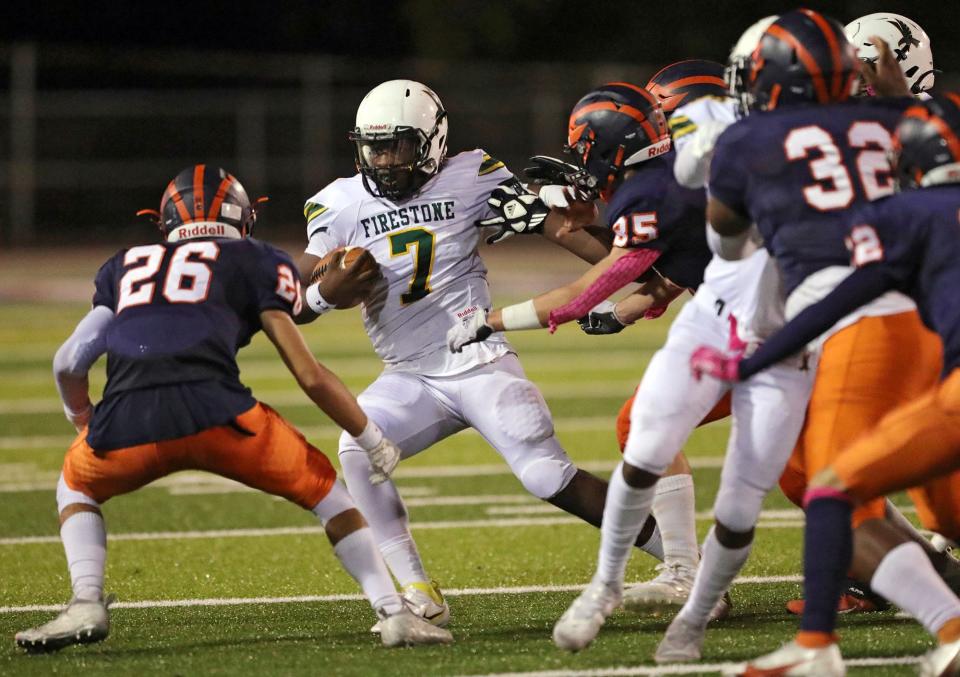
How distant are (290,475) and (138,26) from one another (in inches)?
743

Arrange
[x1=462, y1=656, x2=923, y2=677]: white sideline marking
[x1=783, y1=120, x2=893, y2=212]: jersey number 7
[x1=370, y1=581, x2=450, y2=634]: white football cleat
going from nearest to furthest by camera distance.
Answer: [x1=783, y1=120, x2=893, y2=212]: jersey number 7
[x1=462, y1=656, x2=923, y2=677]: white sideline marking
[x1=370, y1=581, x2=450, y2=634]: white football cleat

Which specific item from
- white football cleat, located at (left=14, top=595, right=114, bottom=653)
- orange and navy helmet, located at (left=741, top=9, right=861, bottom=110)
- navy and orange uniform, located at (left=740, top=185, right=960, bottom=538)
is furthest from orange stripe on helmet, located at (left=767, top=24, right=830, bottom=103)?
A: white football cleat, located at (left=14, top=595, right=114, bottom=653)

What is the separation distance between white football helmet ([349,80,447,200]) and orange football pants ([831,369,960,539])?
77.1 inches

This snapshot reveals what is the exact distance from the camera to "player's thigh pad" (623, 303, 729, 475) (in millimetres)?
3801

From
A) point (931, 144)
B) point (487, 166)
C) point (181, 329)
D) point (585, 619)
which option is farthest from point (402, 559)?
point (931, 144)

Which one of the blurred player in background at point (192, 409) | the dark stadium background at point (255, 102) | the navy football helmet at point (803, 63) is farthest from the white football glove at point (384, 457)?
the dark stadium background at point (255, 102)

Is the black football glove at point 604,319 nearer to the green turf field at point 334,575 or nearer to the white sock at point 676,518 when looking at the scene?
the white sock at point 676,518

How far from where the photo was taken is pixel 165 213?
433 cm

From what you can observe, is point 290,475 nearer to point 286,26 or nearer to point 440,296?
point 440,296

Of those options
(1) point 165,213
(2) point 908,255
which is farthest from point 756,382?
(1) point 165,213

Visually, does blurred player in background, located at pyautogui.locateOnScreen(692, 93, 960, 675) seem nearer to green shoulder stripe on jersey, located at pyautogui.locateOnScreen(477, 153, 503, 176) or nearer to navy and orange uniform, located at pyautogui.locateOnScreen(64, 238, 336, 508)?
navy and orange uniform, located at pyautogui.locateOnScreen(64, 238, 336, 508)

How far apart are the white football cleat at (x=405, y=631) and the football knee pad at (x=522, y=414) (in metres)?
0.68

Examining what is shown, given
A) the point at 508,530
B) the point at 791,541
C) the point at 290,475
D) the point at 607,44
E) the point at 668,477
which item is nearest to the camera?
the point at 290,475

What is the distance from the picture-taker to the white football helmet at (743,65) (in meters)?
3.96
